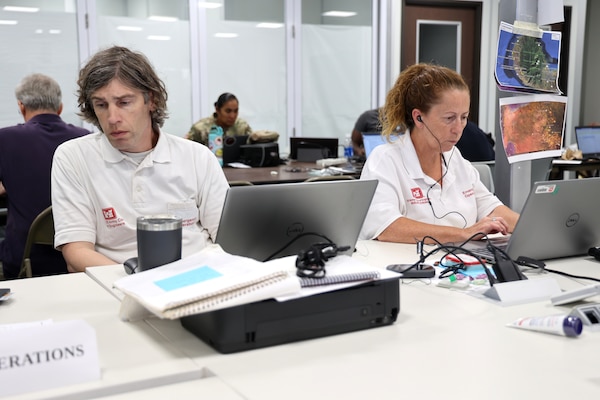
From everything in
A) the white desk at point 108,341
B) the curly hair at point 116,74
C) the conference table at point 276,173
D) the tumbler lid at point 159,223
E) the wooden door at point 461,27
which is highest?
the wooden door at point 461,27

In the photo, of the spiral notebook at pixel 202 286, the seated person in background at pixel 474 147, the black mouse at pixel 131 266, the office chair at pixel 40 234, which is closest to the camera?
the spiral notebook at pixel 202 286

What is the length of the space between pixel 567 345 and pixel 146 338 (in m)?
0.78

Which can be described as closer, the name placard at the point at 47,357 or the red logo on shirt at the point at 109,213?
the name placard at the point at 47,357

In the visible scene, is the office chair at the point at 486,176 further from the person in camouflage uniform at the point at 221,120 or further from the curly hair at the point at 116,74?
the person in camouflage uniform at the point at 221,120

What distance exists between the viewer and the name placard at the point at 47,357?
1.00 m

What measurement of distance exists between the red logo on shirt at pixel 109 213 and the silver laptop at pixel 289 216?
27.8 inches

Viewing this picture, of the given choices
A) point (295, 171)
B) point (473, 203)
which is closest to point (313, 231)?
point (473, 203)

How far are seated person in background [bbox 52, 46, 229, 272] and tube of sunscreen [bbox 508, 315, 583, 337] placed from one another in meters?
1.15

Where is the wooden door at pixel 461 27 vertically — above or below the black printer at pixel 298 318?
above

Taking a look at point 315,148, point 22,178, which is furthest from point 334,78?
point 22,178

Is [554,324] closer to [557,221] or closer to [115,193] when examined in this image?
[557,221]

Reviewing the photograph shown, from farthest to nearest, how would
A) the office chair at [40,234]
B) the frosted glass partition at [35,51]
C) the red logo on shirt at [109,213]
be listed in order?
the frosted glass partition at [35,51] → the office chair at [40,234] → the red logo on shirt at [109,213]

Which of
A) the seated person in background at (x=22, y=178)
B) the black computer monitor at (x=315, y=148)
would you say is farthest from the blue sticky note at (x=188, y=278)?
the black computer monitor at (x=315, y=148)

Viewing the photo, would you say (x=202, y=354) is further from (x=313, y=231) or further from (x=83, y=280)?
(x=83, y=280)
